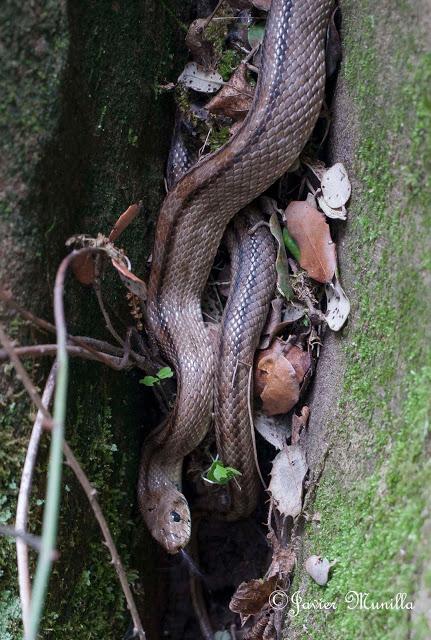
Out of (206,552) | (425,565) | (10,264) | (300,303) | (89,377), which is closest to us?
(425,565)

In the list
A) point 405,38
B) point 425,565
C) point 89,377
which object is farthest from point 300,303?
point 425,565

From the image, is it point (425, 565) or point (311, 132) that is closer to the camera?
point (425, 565)

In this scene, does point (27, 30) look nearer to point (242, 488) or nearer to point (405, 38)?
point (405, 38)

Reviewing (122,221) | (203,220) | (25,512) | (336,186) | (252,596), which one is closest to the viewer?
(25,512)

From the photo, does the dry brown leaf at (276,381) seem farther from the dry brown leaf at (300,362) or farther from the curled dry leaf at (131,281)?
the curled dry leaf at (131,281)

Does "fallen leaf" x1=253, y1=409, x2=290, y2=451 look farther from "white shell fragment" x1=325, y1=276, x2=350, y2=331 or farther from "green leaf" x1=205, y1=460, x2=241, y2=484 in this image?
"white shell fragment" x1=325, y1=276, x2=350, y2=331

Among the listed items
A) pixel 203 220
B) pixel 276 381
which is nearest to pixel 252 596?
pixel 276 381

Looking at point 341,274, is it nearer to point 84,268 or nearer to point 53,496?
point 84,268
